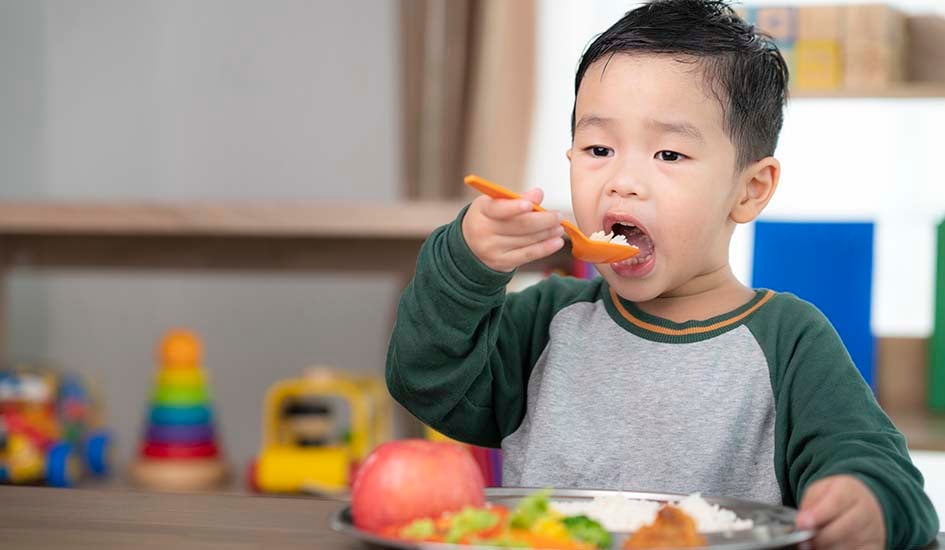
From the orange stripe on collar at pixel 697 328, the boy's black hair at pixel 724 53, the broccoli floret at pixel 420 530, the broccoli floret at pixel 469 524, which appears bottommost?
the broccoli floret at pixel 420 530

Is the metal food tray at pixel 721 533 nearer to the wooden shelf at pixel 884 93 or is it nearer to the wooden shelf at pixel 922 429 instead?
the wooden shelf at pixel 922 429

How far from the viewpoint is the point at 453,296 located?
0.84 meters

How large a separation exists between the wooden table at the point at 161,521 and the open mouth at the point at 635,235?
0.32 m

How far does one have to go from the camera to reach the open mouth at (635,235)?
929 mm

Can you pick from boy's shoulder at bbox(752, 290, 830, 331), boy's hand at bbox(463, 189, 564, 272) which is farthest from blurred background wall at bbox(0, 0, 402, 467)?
boy's hand at bbox(463, 189, 564, 272)

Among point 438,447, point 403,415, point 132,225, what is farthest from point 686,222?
point 403,415

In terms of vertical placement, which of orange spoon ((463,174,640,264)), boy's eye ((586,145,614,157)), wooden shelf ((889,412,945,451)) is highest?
boy's eye ((586,145,614,157))

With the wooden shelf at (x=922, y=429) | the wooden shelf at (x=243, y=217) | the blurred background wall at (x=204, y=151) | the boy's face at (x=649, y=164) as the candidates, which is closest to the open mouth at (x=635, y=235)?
the boy's face at (x=649, y=164)

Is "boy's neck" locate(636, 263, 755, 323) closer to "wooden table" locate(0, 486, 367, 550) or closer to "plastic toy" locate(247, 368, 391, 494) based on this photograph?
"wooden table" locate(0, 486, 367, 550)

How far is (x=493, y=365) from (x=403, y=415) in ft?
5.76

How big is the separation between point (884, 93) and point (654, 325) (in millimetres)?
1543

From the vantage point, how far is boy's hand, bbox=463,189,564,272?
29.3 inches

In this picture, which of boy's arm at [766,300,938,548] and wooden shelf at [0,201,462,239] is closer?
boy's arm at [766,300,938,548]

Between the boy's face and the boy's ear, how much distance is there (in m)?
0.05
